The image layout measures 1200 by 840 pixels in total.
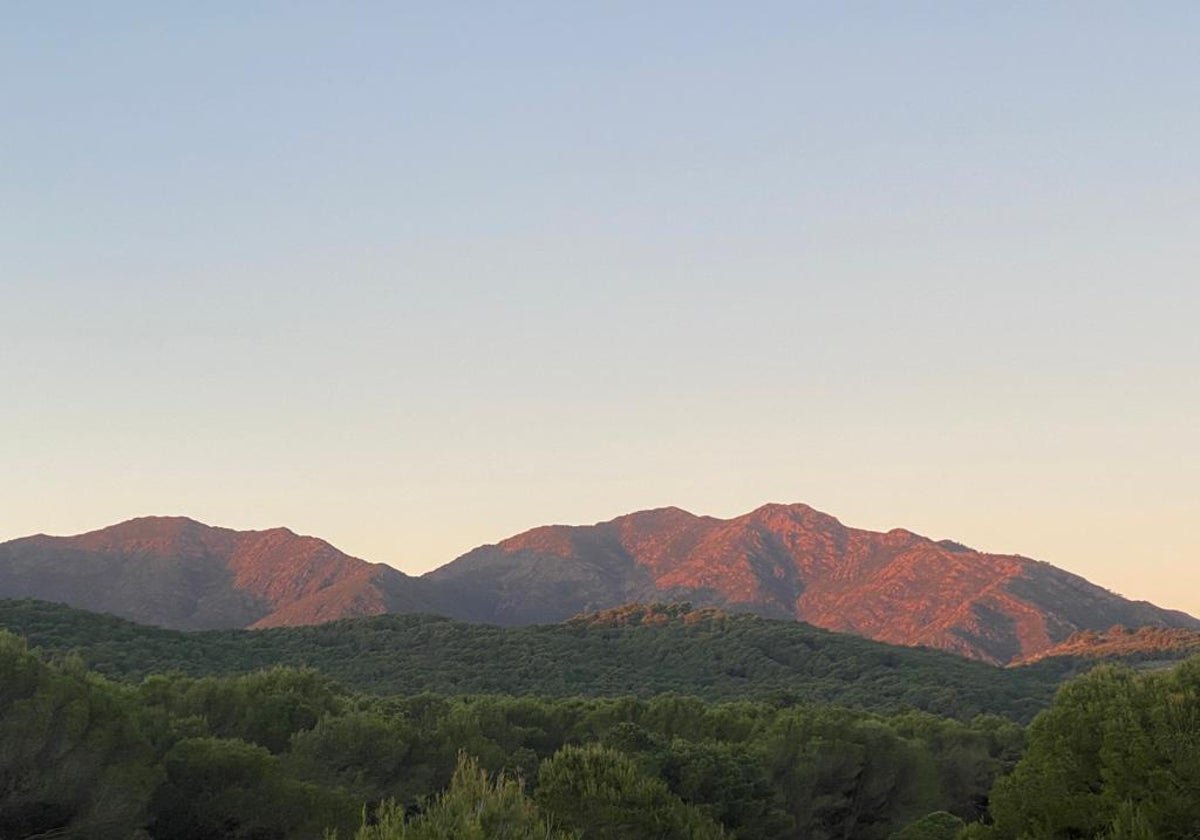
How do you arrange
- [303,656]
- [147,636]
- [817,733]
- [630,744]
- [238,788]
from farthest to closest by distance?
[303,656] → [147,636] → [817,733] → [630,744] → [238,788]

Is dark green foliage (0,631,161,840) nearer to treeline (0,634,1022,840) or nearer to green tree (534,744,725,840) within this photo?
treeline (0,634,1022,840)

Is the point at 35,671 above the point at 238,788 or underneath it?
above

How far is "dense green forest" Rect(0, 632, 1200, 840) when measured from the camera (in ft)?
93.1

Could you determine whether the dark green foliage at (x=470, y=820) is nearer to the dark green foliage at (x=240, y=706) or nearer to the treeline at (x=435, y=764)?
the treeline at (x=435, y=764)

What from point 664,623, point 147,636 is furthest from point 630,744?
point 664,623

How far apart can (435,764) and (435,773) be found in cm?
36

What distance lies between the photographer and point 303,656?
11569 cm

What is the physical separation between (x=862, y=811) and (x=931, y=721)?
44.6ft

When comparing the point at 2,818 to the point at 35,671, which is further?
the point at 35,671

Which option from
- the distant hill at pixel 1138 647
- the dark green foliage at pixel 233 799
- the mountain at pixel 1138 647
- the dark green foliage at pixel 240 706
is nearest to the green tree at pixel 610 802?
the dark green foliage at pixel 233 799

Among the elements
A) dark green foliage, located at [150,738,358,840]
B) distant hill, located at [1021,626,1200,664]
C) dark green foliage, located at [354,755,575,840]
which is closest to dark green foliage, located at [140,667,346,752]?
dark green foliage, located at [150,738,358,840]

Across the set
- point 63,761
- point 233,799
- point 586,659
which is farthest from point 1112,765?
point 586,659

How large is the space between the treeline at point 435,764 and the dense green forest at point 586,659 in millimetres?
26976

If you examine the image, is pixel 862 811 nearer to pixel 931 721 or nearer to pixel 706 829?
pixel 931 721
